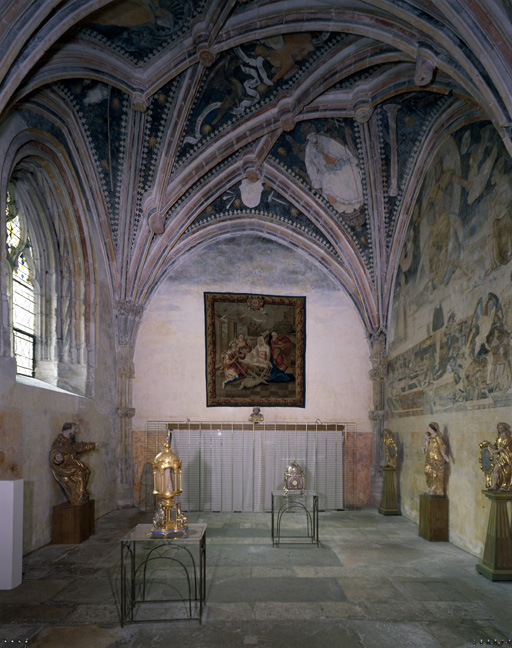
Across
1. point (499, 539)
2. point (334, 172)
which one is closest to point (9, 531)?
point (499, 539)

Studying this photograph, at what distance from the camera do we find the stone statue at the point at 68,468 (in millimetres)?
8898

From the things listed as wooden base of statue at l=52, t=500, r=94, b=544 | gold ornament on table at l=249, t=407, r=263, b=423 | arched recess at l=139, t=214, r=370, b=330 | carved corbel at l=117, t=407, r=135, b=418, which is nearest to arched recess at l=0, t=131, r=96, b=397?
carved corbel at l=117, t=407, r=135, b=418

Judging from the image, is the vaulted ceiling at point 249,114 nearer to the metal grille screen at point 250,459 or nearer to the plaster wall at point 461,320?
the plaster wall at point 461,320

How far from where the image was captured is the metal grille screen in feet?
44.5

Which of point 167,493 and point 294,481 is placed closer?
point 167,493

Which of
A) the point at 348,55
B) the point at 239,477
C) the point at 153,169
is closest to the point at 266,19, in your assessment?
the point at 348,55

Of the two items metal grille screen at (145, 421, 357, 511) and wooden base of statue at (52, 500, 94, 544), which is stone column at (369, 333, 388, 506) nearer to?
metal grille screen at (145, 421, 357, 511)

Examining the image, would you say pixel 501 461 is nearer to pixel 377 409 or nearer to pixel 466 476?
pixel 466 476

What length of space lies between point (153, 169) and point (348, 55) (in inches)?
183

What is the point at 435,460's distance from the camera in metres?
9.15

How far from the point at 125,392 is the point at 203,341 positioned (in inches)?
97.8

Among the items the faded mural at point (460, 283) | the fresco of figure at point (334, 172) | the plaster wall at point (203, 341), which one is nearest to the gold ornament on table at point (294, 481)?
the faded mural at point (460, 283)

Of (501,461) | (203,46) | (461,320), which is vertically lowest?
(501,461)

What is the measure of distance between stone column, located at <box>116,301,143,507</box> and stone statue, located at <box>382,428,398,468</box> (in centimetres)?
620
